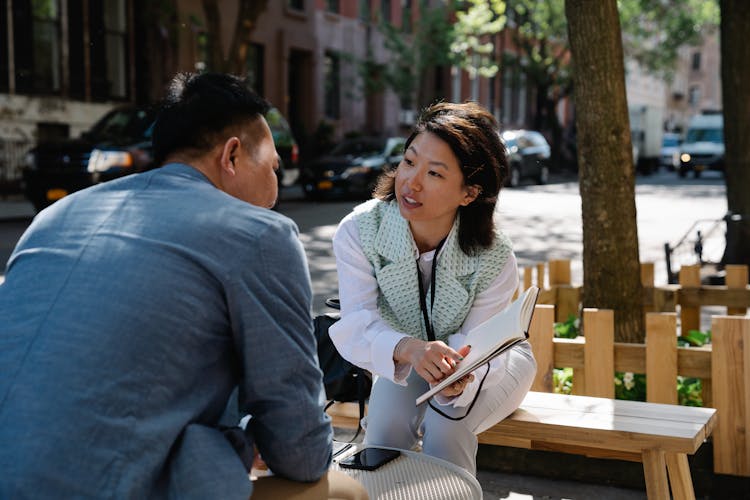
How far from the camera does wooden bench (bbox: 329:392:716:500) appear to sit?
300 centimetres

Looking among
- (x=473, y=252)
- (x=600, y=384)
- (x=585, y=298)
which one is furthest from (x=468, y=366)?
(x=585, y=298)

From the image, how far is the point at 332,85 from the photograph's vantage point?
31391 millimetres

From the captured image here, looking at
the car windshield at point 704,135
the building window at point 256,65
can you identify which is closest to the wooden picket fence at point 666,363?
the building window at point 256,65

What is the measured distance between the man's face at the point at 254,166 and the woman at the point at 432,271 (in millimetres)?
1063

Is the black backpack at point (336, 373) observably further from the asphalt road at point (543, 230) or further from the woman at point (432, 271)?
the asphalt road at point (543, 230)

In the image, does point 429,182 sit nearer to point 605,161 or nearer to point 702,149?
point 605,161

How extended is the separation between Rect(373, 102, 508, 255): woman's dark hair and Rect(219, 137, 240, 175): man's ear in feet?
4.34

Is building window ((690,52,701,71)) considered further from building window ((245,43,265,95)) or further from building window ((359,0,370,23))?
building window ((245,43,265,95))

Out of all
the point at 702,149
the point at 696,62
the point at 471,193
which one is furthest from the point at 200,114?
the point at 696,62

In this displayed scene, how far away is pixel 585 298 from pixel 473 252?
6.77 feet

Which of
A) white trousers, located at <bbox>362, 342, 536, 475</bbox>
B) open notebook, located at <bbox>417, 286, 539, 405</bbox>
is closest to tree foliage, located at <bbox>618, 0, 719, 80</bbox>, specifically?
white trousers, located at <bbox>362, 342, 536, 475</bbox>

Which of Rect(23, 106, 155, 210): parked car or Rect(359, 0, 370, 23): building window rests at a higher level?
Rect(359, 0, 370, 23): building window

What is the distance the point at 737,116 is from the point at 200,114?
767cm

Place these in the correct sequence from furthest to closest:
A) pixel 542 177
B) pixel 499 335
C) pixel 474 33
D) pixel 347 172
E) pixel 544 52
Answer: pixel 544 52
pixel 474 33
pixel 542 177
pixel 347 172
pixel 499 335
